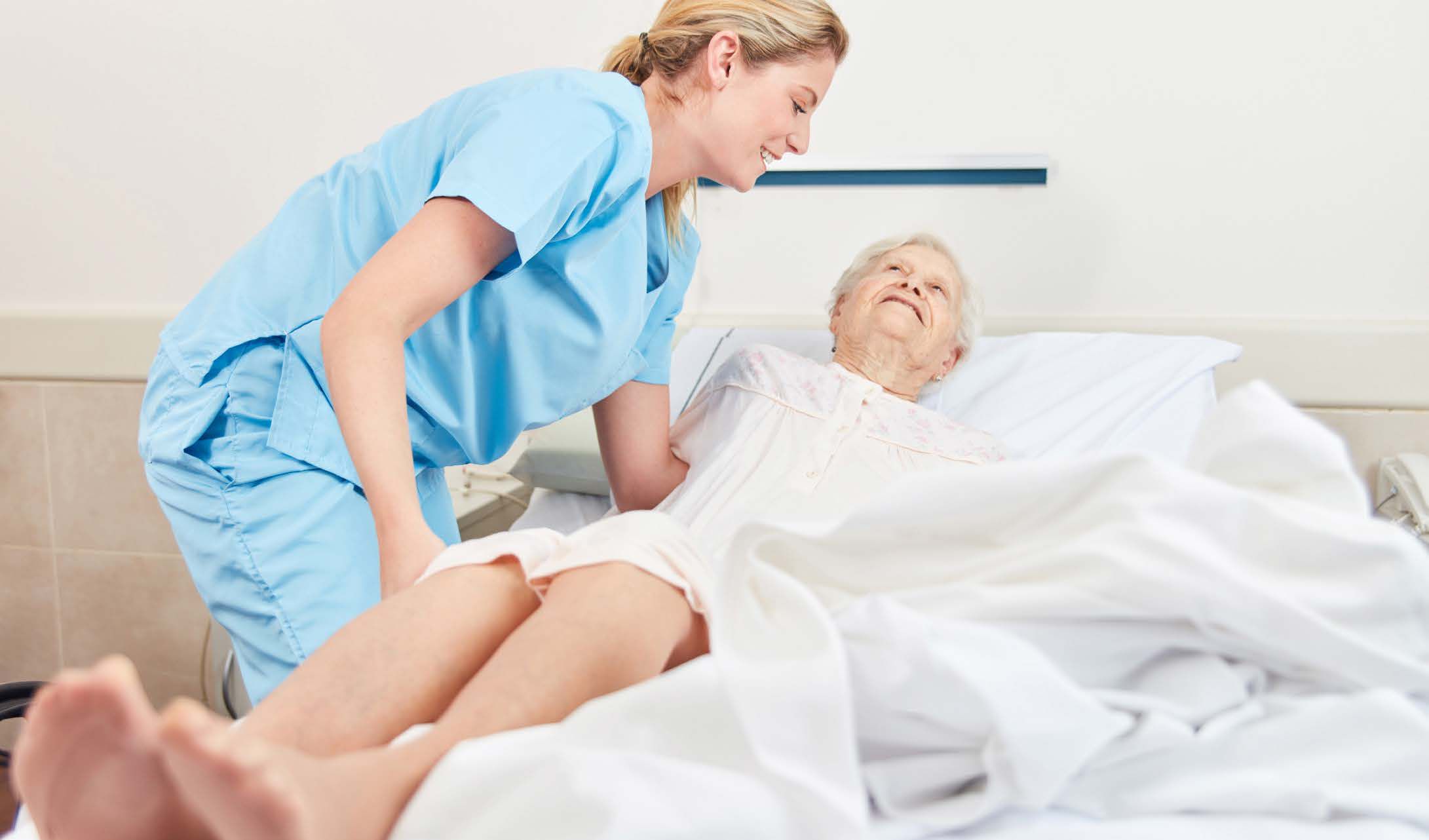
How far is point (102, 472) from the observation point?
7.84ft

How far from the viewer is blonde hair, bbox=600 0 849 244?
1.29 m

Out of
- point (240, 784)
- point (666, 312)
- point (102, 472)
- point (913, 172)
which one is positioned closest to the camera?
point (240, 784)

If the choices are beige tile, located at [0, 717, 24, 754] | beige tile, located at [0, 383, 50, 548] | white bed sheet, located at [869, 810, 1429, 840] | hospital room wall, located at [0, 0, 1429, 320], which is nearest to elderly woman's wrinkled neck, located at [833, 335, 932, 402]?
hospital room wall, located at [0, 0, 1429, 320]

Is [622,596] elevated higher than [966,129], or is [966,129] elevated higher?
[966,129]

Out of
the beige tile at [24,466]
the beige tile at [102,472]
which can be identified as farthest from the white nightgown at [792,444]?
the beige tile at [24,466]

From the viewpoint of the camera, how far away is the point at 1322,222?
183cm

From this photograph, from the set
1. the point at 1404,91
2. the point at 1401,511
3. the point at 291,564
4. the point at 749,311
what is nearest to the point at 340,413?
the point at 291,564

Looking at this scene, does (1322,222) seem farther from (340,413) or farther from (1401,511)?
(340,413)

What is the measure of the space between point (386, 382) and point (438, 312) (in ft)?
0.57

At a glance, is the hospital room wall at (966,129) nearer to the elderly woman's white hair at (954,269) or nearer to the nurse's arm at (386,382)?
the elderly woman's white hair at (954,269)

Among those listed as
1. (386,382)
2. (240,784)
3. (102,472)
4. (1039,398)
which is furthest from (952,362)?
(102,472)

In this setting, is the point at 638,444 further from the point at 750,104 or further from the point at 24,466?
the point at 24,466

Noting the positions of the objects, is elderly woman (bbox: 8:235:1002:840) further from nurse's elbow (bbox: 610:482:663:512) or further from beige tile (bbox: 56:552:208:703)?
beige tile (bbox: 56:552:208:703)

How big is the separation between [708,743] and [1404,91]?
1746mm
